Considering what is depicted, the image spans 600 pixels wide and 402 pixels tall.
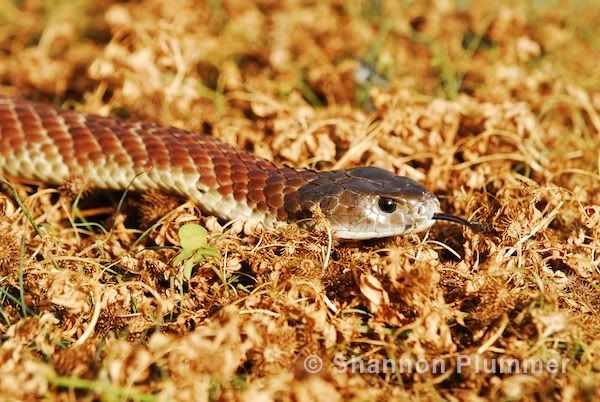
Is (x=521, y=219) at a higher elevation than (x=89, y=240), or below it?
higher

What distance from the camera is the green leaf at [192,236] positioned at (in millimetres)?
4250

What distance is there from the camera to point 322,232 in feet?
14.3

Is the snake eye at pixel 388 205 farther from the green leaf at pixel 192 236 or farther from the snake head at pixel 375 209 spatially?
the green leaf at pixel 192 236

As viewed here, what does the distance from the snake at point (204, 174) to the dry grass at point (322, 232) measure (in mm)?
155

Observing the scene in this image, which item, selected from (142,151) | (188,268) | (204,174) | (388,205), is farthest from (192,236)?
(388,205)

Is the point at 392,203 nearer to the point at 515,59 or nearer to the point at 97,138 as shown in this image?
the point at 97,138

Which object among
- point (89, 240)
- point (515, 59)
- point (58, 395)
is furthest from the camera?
point (515, 59)

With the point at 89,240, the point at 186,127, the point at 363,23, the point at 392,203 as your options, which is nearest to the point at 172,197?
the point at 89,240

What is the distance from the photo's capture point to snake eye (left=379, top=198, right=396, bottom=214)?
4461mm

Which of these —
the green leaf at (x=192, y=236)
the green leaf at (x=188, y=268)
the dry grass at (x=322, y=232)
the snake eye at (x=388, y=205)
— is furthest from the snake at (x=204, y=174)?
the green leaf at (x=188, y=268)

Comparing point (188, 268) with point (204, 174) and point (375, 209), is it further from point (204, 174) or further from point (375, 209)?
point (375, 209)

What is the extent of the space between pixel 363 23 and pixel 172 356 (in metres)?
4.78

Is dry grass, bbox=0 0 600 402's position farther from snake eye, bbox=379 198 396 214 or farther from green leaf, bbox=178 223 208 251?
snake eye, bbox=379 198 396 214

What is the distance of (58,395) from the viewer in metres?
3.36
